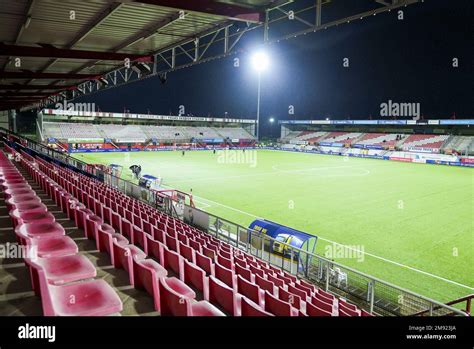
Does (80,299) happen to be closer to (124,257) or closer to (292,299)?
(124,257)

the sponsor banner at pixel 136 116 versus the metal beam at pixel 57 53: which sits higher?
the sponsor banner at pixel 136 116

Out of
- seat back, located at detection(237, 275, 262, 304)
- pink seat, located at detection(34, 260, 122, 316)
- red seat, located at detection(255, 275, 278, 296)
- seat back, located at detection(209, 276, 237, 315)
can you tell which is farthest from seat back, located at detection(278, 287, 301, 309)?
pink seat, located at detection(34, 260, 122, 316)

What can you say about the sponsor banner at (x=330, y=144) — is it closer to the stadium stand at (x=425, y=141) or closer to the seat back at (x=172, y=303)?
the stadium stand at (x=425, y=141)

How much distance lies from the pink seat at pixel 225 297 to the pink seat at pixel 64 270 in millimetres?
1529

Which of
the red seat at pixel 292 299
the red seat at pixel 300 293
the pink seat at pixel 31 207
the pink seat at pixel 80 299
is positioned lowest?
the red seat at pixel 300 293

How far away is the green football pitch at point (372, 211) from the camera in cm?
1048

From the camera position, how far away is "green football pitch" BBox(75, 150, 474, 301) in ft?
34.4

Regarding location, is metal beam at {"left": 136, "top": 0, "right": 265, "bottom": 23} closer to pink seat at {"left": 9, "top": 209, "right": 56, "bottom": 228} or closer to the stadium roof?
the stadium roof

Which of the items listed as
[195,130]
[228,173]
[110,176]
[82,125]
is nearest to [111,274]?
[110,176]

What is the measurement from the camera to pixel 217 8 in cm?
648

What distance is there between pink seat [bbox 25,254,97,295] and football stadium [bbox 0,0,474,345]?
0.02 m

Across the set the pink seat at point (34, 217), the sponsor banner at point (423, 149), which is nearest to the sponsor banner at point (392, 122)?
the sponsor banner at point (423, 149)
